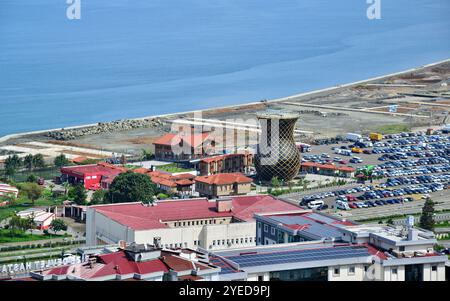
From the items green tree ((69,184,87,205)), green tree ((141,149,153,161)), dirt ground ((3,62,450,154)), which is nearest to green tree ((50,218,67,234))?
green tree ((69,184,87,205))

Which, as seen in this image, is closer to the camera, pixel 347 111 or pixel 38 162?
pixel 38 162

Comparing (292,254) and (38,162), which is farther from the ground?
(292,254)

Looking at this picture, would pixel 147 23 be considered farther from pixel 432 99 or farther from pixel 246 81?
pixel 432 99

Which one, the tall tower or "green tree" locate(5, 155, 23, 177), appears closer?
the tall tower

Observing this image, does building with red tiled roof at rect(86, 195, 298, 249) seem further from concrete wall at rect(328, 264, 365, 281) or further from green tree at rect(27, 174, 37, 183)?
green tree at rect(27, 174, 37, 183)

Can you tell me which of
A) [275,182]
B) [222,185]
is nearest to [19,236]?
[222,185]

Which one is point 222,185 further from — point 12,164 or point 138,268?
point 138,268
